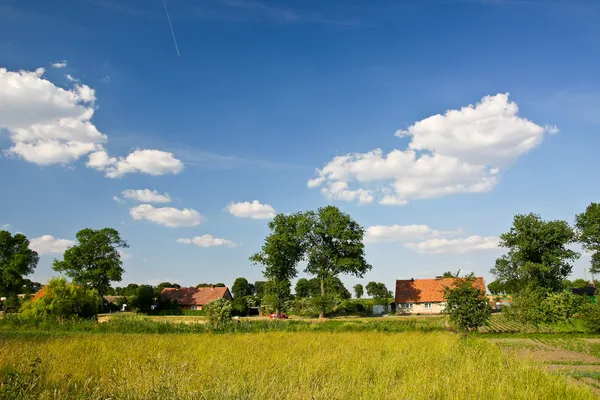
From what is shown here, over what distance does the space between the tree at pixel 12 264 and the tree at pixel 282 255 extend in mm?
35059

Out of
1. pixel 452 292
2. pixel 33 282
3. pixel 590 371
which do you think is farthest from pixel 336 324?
pixel 33 282

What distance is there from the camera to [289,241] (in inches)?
2292

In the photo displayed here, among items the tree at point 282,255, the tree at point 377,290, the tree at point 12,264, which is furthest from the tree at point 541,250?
the tree at point 377,290

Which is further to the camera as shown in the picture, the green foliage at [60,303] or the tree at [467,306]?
the green foliage at [60,303]

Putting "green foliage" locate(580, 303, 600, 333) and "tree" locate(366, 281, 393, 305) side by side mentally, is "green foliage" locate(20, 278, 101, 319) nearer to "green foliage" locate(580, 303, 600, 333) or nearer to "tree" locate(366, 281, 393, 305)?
"green foliage" locate(580, 303, 600, 333)

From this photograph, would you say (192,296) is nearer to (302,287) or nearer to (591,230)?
(302,287)

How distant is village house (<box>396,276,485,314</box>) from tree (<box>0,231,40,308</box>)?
6186 centimetres

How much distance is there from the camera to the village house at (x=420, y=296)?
69775 mm

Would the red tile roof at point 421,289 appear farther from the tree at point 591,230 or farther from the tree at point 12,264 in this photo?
the tree at point 12,264

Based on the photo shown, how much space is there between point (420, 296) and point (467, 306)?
45.6m

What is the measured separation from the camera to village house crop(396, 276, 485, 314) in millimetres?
69775

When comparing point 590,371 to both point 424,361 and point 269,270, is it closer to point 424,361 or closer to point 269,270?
point 424,361

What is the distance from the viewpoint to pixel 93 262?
60.2 metres

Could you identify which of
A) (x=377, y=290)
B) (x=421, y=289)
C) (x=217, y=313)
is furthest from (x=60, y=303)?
(x=377, y=290)
